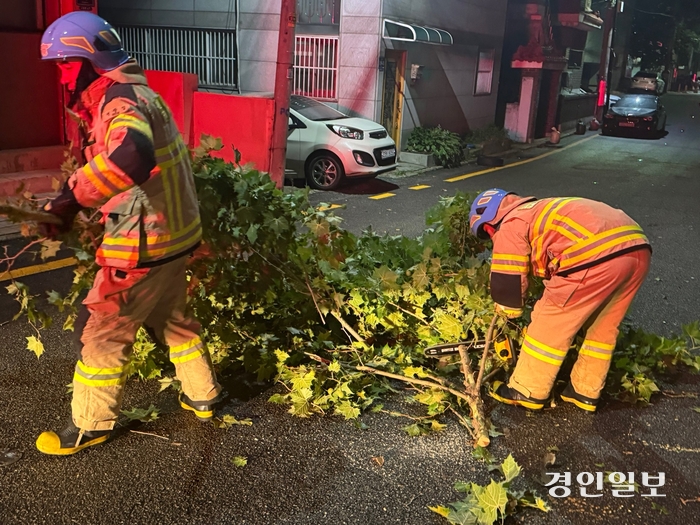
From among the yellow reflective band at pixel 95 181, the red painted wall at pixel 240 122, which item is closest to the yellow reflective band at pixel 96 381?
the yellow reflective band at pixel 95 181

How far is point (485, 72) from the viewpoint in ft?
68.6

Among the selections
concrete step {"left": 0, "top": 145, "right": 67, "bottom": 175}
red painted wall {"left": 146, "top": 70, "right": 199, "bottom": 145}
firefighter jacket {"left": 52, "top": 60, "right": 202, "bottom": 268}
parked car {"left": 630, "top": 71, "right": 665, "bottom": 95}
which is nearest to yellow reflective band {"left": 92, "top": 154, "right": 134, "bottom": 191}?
firefighter jacket {"left": 52, "top": 60, "right": 202, "bottom": 268}

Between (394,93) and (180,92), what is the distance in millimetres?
5715

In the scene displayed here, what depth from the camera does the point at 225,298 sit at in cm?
434

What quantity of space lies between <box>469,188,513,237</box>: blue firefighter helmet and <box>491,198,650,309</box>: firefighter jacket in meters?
0.10

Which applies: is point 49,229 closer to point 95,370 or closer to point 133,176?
point 133,176

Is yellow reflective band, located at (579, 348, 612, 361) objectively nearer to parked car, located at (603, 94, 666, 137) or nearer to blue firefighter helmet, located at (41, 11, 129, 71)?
blue firefighter helmet, located at (41, 11, 129, 71)

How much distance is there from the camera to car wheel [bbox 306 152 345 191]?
38.2ft

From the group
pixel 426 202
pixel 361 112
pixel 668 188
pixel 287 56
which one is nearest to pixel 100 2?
pixel 361 112

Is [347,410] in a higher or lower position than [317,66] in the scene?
lower

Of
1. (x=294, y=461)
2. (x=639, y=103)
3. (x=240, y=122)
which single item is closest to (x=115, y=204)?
(x=294, y=461)

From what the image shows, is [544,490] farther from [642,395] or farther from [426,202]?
[426,202]

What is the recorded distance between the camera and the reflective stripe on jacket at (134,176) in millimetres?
2904

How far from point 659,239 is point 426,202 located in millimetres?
3448
